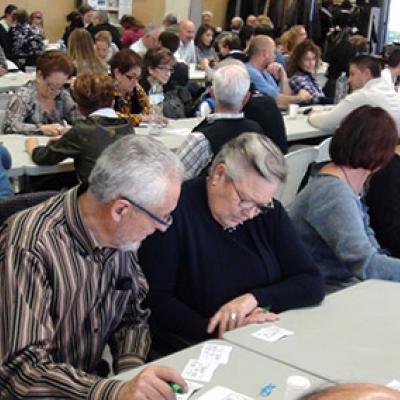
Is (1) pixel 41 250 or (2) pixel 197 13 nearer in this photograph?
(1) pixel 41 250

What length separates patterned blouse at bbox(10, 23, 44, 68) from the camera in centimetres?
897

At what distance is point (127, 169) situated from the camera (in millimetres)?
1662

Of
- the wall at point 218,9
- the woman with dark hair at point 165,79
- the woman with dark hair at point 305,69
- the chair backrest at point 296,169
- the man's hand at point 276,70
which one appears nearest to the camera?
the chair backrest at point 296,169

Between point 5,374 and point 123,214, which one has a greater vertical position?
point 123,214

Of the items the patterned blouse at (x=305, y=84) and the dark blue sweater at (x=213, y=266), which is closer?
the dark blue sweater at (x=213, y=266)

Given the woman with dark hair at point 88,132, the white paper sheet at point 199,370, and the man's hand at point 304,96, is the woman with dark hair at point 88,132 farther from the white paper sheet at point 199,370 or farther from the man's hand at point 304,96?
the man's hand at point 304,96

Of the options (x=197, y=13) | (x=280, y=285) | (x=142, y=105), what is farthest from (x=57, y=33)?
(x=280, y=285)

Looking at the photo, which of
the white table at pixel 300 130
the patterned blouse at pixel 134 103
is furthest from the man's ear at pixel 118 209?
the white table at pixel 300 130

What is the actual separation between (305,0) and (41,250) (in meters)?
11.9

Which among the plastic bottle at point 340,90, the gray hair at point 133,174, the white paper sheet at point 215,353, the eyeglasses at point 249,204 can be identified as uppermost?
the gray hair at point 133,174

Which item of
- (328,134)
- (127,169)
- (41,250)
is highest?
(127,169)

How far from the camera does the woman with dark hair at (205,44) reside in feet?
31.7

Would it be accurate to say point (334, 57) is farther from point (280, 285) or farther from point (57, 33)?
point (57, 33)

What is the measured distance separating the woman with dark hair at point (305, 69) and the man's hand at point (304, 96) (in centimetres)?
10
